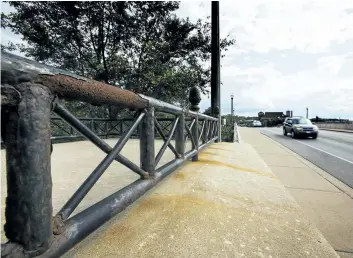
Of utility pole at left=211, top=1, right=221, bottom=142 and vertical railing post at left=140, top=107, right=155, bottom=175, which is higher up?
utility pole at left=211, top=1, right=221, bottom=142

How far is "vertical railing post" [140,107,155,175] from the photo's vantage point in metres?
1.87

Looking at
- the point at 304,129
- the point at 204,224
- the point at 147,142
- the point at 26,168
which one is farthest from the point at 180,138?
the point at 304,129

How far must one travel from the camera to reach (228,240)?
1509 mm

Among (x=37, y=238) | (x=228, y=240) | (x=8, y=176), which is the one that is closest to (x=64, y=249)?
(x=37, y=238)

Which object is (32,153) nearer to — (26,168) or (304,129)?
(26,168)

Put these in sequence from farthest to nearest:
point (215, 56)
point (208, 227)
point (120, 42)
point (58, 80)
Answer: point (120, 42) < point (215, 56) < point (208, 227) < point (58, 80)

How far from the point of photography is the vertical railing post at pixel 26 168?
0.78 meters

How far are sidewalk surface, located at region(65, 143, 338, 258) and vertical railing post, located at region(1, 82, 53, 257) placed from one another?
23.6 inches

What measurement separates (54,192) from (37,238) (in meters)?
1.89

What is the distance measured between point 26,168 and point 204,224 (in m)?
1.37

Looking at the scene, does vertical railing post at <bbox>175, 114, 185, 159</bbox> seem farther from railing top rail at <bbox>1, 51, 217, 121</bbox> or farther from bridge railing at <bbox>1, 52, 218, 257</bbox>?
bridge railing at <bbox>1, 52, 218, 257</bbox>

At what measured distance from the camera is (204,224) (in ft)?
5.64

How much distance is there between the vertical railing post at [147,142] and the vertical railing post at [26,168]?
1.05 m

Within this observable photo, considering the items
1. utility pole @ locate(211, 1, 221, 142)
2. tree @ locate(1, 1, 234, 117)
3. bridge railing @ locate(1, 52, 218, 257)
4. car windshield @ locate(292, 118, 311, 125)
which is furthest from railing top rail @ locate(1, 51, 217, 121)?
car windshield @ locate(292, 118, 311, 125)
